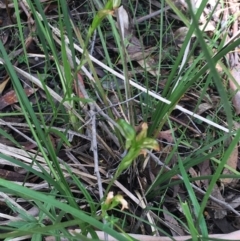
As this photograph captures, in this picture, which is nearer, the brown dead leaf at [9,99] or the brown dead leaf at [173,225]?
the brown dead leaf at [173,225]

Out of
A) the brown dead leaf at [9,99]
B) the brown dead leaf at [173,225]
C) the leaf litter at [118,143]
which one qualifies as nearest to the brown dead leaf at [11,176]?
the leaf litter at [118,143]

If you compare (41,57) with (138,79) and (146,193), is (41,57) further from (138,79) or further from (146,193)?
(146,193)

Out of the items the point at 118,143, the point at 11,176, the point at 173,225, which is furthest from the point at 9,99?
the point at 173,225

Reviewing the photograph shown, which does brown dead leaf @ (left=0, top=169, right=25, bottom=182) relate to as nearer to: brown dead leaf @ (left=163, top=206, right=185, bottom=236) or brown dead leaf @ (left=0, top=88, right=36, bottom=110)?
brown dead leaf @ (left=0, top=88, right=36, bottom=110)

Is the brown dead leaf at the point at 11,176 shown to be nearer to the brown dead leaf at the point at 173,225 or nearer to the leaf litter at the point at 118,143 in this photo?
the leaf litter at the point at 118,143

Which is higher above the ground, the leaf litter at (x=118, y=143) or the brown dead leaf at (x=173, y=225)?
the leaf litter at (x=118, y=143)

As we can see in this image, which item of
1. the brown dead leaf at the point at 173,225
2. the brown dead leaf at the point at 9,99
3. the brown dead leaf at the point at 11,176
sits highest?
the brown dead leaf at the point at 9,99

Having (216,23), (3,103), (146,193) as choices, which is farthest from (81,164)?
(216,23)

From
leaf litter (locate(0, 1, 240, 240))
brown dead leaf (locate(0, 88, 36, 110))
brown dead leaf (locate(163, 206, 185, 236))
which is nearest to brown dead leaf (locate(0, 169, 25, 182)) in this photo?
leaf litter (locate(0, 1, 240, 240))
